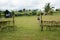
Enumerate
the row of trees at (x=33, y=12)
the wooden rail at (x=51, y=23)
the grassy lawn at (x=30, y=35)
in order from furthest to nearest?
the row of trees at (x=33, y=12), the wooden rail at (x=51, y=23), the grassy lawn at (x=30, y=35)

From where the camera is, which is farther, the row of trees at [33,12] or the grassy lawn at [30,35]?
the row of trees at [33,12]

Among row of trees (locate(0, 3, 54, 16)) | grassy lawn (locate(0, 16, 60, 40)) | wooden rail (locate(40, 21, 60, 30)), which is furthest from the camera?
row of trees (locate(0, 3, 54, 16))

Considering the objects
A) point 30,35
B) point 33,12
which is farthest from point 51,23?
point 33,12

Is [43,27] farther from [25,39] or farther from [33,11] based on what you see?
[33,11]

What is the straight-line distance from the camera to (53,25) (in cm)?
1091

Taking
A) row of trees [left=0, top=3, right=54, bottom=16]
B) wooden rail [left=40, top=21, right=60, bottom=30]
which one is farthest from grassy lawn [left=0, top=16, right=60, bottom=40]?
row of trees [left=0, top=3, right=54, bottom=16]

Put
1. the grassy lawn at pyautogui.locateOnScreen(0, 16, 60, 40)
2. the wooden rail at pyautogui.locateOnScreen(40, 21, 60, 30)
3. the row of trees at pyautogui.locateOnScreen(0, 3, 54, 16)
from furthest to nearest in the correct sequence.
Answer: the row of trees at pyautogui.locateOnScreen(0, 3, 54, 16), the wooden rail at pyautogui.locateOnScreen(40, 21, 60, 30), the grassy lawn at pyautogui.locateOnScreen(0, 16, 60, 40)

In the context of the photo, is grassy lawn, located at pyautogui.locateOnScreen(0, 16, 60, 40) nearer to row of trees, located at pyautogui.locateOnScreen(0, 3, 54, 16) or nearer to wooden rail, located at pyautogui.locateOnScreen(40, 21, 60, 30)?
wooden rail, located at pyautogui.locateOnScreen(40, 21, 60, 30)

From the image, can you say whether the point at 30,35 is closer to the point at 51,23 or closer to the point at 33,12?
the point at 51,23

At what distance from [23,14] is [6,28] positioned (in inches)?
1121

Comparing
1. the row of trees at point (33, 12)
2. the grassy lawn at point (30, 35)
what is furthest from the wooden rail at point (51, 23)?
the row of trees at point (33, 12)

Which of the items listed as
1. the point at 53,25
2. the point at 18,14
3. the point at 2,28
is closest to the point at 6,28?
the point at 2,28

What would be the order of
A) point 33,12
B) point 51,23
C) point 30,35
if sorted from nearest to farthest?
point 30,35, point 51,23, point 33,12

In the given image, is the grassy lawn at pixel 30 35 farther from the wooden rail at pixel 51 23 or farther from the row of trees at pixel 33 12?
the row of trees at pixel 33 12
